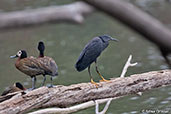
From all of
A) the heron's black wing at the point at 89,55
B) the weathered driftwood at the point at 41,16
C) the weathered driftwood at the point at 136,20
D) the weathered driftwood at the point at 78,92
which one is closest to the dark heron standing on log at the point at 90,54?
the heron's black wing at the point at 89,55

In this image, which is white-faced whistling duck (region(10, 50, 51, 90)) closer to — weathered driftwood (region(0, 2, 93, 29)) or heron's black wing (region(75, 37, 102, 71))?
heron's black wing (region(75, 37, 102, 71))

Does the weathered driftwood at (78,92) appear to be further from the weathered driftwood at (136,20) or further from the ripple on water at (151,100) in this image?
the ripple on water at (151,100)

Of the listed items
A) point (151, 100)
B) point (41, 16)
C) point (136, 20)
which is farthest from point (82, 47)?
point (136, 20)

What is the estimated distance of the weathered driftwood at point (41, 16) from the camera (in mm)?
11547

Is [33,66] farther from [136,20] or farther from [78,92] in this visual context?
[136,20]

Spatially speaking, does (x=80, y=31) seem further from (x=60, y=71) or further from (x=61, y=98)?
(x=61, y=98)

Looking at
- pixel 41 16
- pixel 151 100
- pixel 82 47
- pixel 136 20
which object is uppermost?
pixel 41 16

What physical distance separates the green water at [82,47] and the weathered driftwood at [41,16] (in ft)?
1.69

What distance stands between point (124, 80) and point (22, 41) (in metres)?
7.79

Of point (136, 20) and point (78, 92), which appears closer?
point (78, 92)

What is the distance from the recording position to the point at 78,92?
14.4 feet

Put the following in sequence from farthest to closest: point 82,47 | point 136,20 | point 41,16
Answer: point 41,16 → point 82,47 → point 136,20

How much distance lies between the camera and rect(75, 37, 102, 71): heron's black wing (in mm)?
4250

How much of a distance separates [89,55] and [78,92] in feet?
1.41
